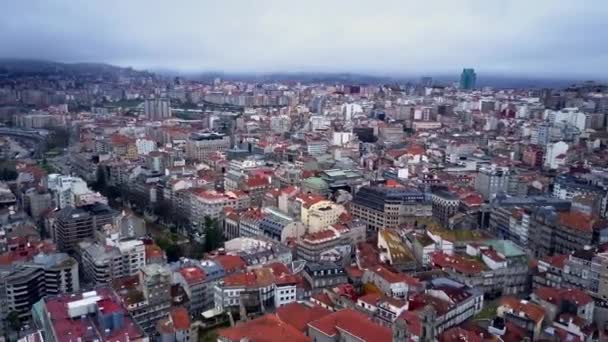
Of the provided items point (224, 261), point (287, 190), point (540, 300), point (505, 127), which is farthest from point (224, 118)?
point (540, 300)

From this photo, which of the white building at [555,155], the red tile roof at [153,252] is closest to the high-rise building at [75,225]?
the red tile roof at [153,252]

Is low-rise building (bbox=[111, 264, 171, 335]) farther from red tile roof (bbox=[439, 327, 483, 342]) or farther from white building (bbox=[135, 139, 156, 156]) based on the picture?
white building (bbox=[135, 139, 156, 156])

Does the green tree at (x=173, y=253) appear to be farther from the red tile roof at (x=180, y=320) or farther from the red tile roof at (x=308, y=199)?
the red tile roof at (x=180, y=320)

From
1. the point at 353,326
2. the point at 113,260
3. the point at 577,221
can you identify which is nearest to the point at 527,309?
the point at 353,326

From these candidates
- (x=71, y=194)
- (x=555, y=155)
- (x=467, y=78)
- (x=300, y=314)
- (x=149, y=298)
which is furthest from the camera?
(x=467, y=78)

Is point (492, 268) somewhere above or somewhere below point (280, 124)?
below

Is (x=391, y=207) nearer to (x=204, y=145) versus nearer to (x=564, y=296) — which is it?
(x=564, y=296)
